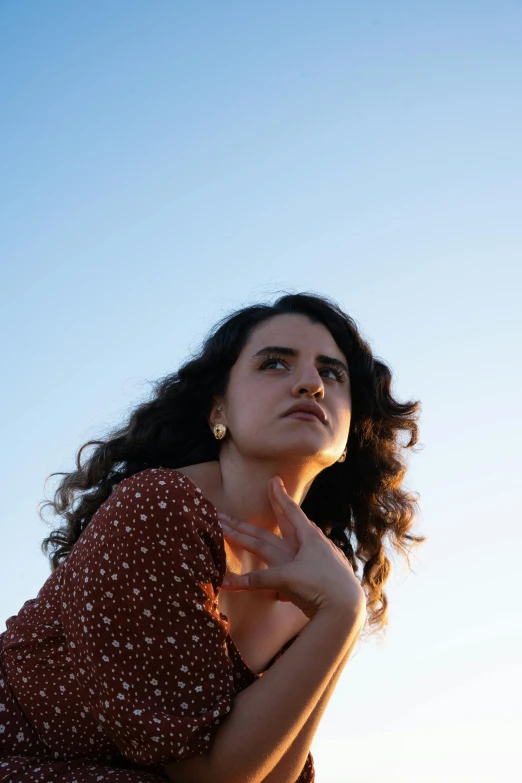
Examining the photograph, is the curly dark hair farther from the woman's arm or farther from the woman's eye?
the woman's arm

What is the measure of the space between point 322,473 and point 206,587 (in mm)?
1852

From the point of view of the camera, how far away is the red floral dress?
3115 mm

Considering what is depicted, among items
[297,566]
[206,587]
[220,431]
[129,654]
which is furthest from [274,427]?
[129,654]

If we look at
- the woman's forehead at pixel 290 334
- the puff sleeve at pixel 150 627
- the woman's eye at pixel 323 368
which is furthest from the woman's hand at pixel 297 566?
the woman's forehead at pixel 290 334

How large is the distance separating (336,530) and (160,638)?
2193 mm

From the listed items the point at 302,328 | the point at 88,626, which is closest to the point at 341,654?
the point at 88,626

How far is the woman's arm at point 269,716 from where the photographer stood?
10.1 feet

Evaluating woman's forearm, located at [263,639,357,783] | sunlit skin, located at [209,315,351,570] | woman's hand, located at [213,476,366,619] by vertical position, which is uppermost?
sunlit skin, located at [209,315,351,570]

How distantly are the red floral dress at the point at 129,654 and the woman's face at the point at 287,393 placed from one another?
0.57 metres

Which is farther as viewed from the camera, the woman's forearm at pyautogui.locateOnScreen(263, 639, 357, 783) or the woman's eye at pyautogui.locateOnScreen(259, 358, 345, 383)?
the woman's eye at pyautogui.locateOnScreen(259, 358, 345, 383)

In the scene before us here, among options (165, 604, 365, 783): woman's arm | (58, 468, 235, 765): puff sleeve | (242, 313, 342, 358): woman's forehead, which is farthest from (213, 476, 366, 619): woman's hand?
(242, 313, 342, 358): woman's forehead

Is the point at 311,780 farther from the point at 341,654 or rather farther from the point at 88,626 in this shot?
the point at 88,626

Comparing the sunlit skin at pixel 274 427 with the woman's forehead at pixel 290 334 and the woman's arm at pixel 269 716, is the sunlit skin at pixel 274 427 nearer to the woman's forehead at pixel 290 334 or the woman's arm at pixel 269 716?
the woman's forehead at pixel 290 334

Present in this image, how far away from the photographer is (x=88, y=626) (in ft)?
10.6
